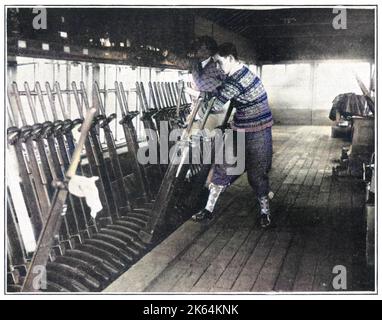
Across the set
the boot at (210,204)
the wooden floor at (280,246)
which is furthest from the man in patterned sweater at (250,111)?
the wooden floor at (280,246)

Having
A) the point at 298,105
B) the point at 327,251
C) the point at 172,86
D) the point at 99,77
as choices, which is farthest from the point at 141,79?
the point at 298,105

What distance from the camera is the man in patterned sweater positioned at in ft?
11.4

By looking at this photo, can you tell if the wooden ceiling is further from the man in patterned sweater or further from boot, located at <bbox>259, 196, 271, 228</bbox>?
boot, located at <bbox>259, 196, 271, 228</bbox>

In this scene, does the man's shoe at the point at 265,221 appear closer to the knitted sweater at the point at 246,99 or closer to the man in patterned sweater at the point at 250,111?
the man in patterned sweater at the point at 250,111

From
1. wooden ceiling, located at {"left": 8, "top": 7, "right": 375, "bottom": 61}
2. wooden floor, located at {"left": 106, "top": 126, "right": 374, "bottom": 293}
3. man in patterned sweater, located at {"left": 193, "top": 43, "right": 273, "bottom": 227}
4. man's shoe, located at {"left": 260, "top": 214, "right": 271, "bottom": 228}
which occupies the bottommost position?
A: wooden floor, located at {"left": 106, "top": 126, "right": 374, "bottom": 293}

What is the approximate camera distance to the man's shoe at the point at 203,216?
3.94 m

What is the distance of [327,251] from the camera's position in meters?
3.31

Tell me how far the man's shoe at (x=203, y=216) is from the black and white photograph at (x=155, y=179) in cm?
2

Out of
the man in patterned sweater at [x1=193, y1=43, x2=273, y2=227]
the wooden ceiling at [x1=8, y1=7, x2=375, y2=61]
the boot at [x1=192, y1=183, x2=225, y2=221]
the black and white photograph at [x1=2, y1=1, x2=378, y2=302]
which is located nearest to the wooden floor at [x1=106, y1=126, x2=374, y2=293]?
the black and white photograph at [x1=2, y1=1, x2=378, y2=302]

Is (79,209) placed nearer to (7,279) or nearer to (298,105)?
(7,279)

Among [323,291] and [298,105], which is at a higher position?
[298,105]

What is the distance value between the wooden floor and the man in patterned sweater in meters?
0.36

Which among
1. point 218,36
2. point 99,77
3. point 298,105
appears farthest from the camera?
point 298,105

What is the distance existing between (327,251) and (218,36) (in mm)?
5956
